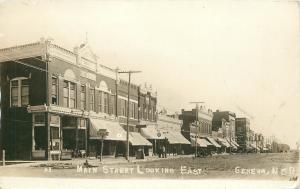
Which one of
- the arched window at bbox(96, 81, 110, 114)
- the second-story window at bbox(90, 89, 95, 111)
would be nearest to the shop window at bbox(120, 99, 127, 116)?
the arched window at bbox(96, 81, 110, 114)

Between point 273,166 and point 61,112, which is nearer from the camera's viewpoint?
point 273,166

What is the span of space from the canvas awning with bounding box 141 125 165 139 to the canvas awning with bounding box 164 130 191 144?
0.07 metres

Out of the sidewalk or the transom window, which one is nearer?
the sidewalk

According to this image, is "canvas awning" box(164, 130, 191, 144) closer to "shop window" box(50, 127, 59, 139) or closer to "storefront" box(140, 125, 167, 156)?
"storefront" box(140, 125, 167, 156)

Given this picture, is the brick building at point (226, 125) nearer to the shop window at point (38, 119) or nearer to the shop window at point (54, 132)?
the shop window at point (54, 132)

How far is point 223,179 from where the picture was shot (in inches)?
173

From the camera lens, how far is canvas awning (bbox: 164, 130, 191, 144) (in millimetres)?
4664

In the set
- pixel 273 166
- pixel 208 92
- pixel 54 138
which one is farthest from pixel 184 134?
pixel 54 138

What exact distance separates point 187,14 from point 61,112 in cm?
137

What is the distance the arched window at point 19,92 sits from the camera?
4.66m

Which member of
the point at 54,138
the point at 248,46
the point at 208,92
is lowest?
the point at 54,138

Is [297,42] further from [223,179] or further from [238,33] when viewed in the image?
[223,179]

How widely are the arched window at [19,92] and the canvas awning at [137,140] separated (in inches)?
37.4

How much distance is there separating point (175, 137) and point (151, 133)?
212mm
